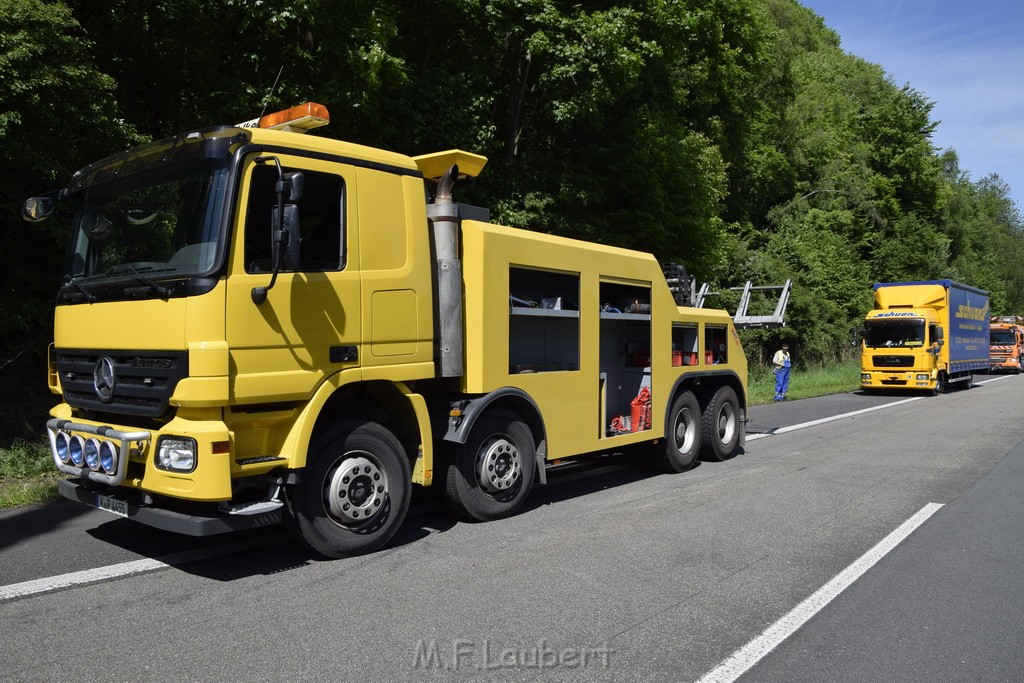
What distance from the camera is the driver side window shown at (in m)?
5.14

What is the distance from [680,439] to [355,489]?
4.99 meters

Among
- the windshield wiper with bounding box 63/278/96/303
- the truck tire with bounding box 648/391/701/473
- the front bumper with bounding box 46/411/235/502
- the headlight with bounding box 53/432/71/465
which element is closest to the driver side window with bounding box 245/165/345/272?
the front bumper with bounding box 46/411/235/502

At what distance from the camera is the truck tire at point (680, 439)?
29.8 feet

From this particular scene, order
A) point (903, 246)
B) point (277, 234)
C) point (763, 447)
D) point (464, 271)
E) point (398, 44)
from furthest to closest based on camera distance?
1. point (903, 246)
2. point (398, 44)
3. point (763, 447)
4. point (464, 271)
5. point (277, 234)

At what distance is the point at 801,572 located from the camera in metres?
5.41

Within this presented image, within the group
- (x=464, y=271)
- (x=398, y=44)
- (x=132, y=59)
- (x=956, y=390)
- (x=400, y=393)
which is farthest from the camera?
(x=956, y=390)

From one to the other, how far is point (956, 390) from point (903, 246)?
1997cm

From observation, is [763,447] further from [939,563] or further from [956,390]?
[956,390]

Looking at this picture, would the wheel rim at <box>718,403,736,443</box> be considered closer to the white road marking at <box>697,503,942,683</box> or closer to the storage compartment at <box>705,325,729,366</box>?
the storage compartment at <box>705,325,729,366</box>

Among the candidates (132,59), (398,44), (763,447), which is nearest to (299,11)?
(132,59)

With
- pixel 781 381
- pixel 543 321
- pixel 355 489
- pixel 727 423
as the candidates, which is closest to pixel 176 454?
pixel 355 489

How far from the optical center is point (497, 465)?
6.64 m

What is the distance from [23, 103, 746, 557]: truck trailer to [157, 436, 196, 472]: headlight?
1 centimetres

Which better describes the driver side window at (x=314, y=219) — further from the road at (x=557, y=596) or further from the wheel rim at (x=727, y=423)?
the wheel rim at (x=727, y=423)
